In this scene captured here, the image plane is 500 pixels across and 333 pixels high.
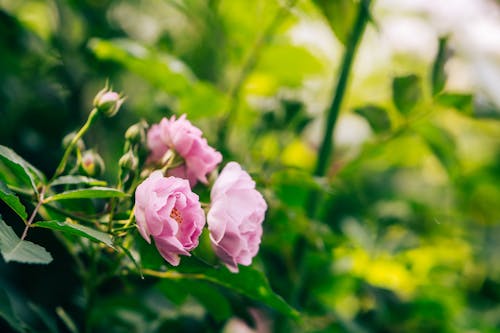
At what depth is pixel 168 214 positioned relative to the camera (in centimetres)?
55

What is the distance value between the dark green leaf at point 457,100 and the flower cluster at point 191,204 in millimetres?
419

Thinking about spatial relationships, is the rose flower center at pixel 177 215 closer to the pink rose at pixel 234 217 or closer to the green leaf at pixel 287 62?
the pink rose at pixel 234 217

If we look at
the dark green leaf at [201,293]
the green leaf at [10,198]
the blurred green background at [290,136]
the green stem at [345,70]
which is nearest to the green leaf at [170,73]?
the blurred green background at [290,136]

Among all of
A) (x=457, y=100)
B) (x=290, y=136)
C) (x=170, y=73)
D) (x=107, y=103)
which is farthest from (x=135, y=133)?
(x=290, y=136)

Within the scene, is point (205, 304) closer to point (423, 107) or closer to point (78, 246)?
point (78, 246)

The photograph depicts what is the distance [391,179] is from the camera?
175cm

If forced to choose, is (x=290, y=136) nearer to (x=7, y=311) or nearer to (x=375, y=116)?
(x=375, y=116)

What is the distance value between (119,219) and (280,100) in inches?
21.7

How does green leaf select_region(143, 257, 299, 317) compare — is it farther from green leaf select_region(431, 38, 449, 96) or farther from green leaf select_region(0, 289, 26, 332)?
green leaf select_region(431, 38, 449, 96)

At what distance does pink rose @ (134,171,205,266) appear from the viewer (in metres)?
0.54

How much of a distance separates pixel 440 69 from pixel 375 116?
12 cm

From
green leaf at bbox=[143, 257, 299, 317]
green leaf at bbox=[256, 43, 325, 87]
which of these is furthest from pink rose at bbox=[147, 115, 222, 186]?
green leaf at bbox=[256, 43, 325, 87]

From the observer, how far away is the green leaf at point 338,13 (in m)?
0.83

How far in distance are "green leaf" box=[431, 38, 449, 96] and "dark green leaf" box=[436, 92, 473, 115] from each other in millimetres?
14
